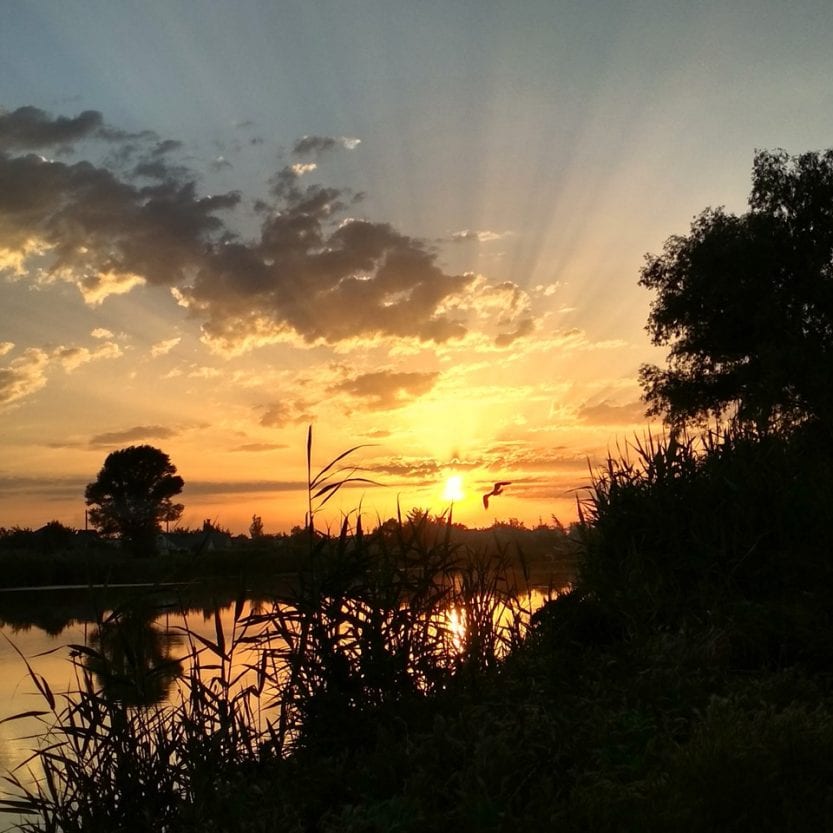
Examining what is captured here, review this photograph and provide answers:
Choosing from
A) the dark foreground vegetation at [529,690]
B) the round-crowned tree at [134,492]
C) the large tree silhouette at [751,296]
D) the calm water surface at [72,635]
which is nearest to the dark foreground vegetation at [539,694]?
the dark foreground vegetation at [529,690]

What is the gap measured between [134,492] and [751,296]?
144 ft

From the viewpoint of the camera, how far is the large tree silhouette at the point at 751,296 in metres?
30.6

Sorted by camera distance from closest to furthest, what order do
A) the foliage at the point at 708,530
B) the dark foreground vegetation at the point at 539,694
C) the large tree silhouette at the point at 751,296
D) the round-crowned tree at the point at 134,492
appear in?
the dark foreground vegetation at the point at 539,694
the foliage at the point at 708,530
the large tree silhouette at the point at 751,296
the round-crowned tree at the point at 134,492

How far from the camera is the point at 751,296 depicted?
31469 mm

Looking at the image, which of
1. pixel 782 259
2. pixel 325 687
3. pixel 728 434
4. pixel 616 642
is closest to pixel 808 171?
pixel 782 259

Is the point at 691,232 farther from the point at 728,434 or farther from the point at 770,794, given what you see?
the point at 770,794

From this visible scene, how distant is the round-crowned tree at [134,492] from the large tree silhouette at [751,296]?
121 feet

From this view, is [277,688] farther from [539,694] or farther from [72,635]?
[72,635]

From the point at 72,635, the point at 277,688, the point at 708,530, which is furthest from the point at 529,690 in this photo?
the point at 72,635

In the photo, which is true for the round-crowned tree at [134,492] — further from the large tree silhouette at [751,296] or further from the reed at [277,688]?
the reed at [277,688]

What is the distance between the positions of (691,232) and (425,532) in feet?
93.1

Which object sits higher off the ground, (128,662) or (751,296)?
(751,296)

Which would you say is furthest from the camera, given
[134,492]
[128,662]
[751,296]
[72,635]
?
[134,492]

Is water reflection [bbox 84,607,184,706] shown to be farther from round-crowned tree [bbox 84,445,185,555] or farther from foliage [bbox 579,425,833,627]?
round-crowned tree [bbox 84,445,185,555]
